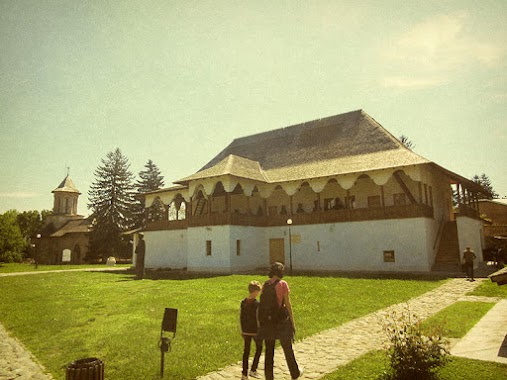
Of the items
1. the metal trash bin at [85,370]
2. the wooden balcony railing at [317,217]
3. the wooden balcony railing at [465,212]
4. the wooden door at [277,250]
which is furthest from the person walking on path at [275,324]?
the wooden door at [277,250]

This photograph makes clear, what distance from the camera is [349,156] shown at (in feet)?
91.6

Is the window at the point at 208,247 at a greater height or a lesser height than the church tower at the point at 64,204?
lesser

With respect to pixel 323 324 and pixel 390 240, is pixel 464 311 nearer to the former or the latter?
pixel 323 324

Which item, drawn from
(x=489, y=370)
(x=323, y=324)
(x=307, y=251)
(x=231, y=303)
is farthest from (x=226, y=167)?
(x=489, y=370)

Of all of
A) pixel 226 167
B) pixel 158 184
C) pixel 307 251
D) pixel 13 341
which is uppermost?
pixel 158 184

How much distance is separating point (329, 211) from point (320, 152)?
6466mm

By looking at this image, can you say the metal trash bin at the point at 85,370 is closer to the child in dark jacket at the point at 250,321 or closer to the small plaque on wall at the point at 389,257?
the child in dark jacket at the point at 250,321

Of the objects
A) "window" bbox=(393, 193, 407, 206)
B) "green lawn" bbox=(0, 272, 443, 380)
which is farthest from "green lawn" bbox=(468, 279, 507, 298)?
"window" bbox=(393, 193, 407, 206)

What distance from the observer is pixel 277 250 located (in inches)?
1156

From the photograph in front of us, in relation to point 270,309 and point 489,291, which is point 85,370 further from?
point 489,291

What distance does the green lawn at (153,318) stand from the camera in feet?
23.5

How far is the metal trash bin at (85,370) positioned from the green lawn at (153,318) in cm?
172

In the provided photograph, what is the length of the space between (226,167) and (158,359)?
2192 centimetres

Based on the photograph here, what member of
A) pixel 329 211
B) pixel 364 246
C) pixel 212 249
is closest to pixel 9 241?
pixel 212 249
